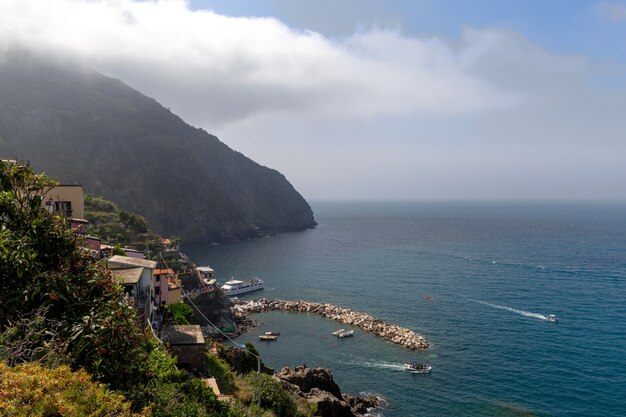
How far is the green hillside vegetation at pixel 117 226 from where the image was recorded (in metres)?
74.2

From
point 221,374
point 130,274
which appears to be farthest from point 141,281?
point 221,374

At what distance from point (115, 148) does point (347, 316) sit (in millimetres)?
114077

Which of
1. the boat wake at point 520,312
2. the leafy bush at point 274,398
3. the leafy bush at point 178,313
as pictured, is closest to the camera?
the leafy bush at point 274,398

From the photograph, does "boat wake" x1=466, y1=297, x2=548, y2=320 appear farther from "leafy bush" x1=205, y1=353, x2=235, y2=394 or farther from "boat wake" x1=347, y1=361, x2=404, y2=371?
"leafy bush" x1=205, y1=353, x2=235, y2=394

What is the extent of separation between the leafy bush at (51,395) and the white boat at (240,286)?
73.5m

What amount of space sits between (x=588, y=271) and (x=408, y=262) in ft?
133

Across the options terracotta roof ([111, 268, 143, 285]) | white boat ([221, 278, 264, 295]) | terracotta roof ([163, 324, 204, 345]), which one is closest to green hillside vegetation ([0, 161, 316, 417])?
terracotta roof ([111, 268, 143, 285])

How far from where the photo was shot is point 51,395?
9.27 m

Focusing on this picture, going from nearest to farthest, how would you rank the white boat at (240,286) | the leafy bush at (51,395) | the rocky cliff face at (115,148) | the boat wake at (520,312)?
the leafy bush at (51,395), the boat wake at (520,312), the white boat at (240,286), the rocky cliff face at (115,148)

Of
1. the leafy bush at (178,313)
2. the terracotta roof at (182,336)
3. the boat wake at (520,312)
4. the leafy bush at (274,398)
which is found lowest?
the boat wake at (520,312)

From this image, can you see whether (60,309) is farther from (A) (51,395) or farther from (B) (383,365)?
(B) (383,365)

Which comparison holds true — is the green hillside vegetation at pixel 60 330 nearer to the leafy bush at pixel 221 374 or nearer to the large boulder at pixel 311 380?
the leafy bush at pixel 221 374

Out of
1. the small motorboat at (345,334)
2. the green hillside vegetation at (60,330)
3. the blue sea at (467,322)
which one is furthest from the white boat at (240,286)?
the green hillside vegetation at (60,330)

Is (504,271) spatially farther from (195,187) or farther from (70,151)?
(70,151)
